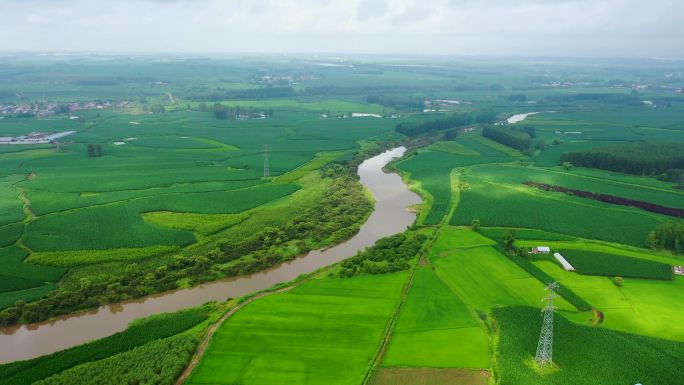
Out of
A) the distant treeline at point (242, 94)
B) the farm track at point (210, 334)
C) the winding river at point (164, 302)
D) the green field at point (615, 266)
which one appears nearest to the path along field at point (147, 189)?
the winding river at point (164, 302)

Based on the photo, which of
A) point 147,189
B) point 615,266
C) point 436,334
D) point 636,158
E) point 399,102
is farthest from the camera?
point 399,102

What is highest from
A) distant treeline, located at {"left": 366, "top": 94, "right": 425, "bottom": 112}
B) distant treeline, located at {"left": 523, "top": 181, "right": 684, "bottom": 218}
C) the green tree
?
distant treeline, located at {"left": 366, "top": 94, "right": 425, "bottom": 112}

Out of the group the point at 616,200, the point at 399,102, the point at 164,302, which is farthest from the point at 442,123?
the point at 164,302

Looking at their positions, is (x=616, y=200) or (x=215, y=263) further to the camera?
(x=616, y=200)

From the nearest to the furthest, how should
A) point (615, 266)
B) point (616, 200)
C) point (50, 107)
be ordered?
point (615, 266), point (616, 200), point (50, 107)

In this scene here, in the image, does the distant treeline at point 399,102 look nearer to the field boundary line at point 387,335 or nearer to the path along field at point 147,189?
the path along field at point 147,189

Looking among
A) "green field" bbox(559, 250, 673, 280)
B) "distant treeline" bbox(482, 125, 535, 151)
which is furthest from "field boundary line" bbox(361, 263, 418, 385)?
"distant treeline" bbox(482, 125, 535, 151)

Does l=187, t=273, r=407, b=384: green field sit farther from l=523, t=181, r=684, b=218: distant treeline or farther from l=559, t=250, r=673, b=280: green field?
l=523, t=181, r=684, b=218: distant treeline

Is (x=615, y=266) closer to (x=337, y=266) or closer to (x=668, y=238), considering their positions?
(x=668, y=238)
